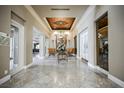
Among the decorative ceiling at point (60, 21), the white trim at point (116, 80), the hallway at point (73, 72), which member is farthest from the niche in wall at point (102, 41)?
the decorative ceiling at point (60, 21)

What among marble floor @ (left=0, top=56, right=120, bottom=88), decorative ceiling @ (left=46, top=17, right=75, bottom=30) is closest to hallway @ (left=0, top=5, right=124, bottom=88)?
marble floor @ (left=0, top=56, right=120, bottom=88)

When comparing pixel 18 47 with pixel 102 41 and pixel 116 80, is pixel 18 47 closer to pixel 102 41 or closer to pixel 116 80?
pixel 102 41

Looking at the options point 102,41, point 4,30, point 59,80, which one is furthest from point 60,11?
point 59,80

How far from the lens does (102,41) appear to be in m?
6.32

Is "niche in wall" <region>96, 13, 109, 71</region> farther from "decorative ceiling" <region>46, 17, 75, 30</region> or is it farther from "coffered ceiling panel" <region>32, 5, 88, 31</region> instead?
"decorative ceiling" <region>46, 17, 75, 30</region>

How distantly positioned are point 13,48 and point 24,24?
1.34 meters

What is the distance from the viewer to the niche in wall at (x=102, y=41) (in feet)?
19.1

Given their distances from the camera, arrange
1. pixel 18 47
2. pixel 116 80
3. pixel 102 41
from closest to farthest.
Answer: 1. pixel 116 80
2. pixel 102 41
3. pixel 18 47

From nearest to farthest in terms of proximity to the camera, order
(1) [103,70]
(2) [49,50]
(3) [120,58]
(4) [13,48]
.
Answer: (3) [120,58]
(1) [103,70]
(4) [13,48]
(2) [49,50]

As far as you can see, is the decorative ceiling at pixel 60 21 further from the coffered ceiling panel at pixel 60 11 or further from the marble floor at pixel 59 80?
the marble floor at pixel 59 80

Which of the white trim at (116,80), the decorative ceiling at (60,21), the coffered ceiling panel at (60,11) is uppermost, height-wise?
the decorative ceiling at (60,21)

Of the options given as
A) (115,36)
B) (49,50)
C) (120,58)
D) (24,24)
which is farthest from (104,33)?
(49,50)
